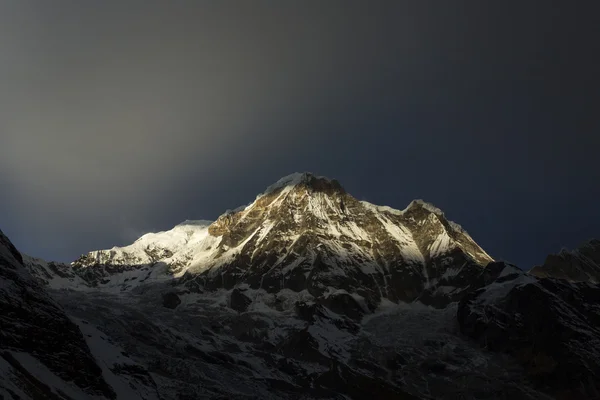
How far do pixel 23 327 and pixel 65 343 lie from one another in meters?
8.04

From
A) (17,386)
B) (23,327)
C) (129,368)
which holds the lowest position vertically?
(17,386)

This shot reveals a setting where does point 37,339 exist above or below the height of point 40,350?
above

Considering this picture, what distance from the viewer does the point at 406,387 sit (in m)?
174

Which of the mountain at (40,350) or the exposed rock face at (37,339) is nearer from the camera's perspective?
the mountain at (40,350)

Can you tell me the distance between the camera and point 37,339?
301 ft

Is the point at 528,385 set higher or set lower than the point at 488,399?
higher

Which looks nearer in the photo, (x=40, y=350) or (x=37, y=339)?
(x=40, y=350)

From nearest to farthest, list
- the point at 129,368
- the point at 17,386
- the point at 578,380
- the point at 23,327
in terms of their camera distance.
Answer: the point at 17,386, the point at 23,327, the point at 129,368, the point at 578,380

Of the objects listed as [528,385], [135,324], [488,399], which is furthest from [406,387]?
[135,324]

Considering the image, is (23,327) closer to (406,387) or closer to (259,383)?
(259,383)

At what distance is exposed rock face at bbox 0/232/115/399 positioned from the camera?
83500mm

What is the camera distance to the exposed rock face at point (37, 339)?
83500 millimetres

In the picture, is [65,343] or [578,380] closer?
[65,343]

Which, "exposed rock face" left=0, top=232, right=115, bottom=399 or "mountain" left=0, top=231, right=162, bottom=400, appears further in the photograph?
"exposed rock face" left=0, top=232, right=115, bottom=399
